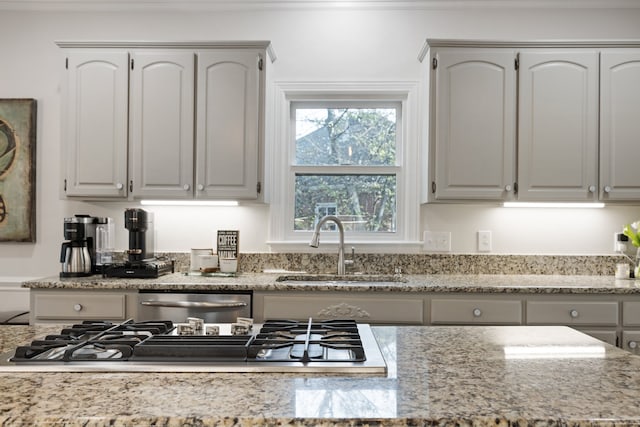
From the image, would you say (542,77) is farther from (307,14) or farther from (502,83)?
(307,14)

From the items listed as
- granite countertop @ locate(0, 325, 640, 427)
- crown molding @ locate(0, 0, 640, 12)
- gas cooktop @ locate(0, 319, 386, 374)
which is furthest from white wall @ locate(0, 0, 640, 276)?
granite countertop @ locate(0, 325, 640, 427)

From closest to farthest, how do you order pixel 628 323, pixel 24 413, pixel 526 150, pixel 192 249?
pixel 24 413
pixel 628 323
pixel 526 150
pixel 192 249

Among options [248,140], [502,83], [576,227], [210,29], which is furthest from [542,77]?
[210,29]

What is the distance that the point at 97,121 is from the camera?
2.93 metres

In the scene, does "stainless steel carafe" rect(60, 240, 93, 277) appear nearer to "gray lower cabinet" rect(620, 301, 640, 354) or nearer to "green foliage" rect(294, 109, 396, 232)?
"green foliage" rect(294, 109, 396, 232)

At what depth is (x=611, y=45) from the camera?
9.37ft

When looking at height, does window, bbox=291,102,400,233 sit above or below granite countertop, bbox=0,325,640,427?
above

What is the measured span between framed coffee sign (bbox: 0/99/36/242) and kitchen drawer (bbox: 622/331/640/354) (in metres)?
3.67

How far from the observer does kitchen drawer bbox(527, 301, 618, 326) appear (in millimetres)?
2543

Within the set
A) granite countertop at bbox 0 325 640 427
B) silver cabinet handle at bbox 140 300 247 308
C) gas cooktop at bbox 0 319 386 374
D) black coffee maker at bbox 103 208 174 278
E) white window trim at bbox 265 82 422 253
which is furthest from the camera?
white window trim at bbox 265 82 422 253

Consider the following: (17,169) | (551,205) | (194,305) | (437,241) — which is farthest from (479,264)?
(17,169)

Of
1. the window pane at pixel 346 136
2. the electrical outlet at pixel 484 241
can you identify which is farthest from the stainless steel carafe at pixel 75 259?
the electrical outlet at pixel 484 241

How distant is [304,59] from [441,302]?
1837 millimetres

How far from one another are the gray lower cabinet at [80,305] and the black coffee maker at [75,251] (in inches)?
8.0
